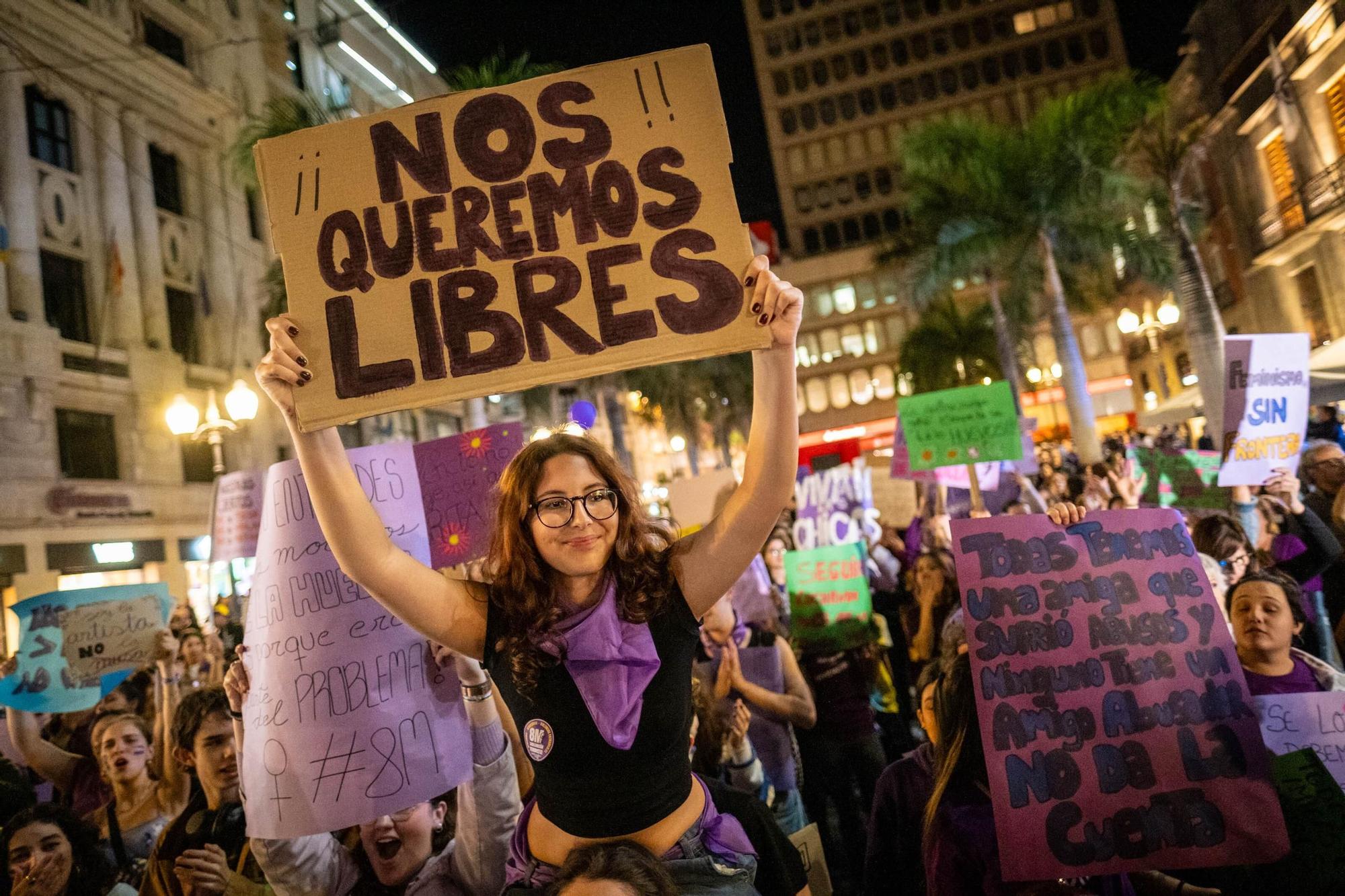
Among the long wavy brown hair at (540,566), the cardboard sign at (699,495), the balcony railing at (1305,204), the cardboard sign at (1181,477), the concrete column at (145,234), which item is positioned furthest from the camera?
the balcony railing at (1305,204)

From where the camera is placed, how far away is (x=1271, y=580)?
11.4 feet

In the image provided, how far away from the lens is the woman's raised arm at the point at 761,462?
2.23m

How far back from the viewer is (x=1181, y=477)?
23.0 feet

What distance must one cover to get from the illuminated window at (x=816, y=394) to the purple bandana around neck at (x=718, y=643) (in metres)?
56.2

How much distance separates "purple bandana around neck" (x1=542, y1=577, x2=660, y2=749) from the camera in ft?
6.84

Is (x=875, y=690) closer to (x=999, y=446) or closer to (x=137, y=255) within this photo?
(x=999, y=446)

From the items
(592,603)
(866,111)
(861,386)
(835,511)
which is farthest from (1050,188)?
(866,111)

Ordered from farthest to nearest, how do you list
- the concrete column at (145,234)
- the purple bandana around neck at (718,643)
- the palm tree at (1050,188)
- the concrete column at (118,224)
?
the concrete column at (145,234) → the palm tree at (1050,188) → the concrete column at (118,224) → the purple bandana around neck at (718,643)

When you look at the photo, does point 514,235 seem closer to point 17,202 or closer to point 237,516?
point 237,516

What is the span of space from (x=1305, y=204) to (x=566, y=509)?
93.1ft

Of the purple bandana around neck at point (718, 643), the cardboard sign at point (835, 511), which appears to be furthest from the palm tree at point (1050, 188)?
the purple bandana around neck at point (718, 643)

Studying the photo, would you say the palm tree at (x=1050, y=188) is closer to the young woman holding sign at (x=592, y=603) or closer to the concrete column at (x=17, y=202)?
the young woman holding sign at (x=592, y=603)

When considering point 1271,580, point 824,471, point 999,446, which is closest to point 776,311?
point 1271,580

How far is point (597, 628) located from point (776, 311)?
2.91 feet
